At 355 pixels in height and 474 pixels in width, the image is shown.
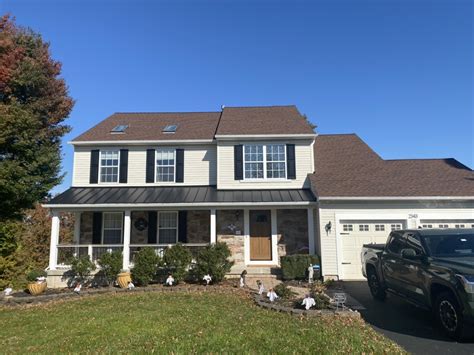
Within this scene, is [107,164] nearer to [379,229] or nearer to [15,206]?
[15,206]

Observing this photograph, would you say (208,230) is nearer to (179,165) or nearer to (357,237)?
(179,165)

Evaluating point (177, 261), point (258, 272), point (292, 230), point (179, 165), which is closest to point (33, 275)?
point (177, 261)

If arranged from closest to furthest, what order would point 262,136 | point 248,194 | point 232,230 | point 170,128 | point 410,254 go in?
point 410,254, point 248,194, point 232,230, point 262,136, point 170,128

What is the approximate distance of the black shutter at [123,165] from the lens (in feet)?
49.4

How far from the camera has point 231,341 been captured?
522 cm

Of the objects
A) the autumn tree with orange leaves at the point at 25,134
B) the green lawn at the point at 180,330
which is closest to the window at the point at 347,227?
the green lawn at the point at 180,330

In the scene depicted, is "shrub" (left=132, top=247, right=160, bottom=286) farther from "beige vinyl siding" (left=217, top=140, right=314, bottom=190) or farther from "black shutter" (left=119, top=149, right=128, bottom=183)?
"black shutter" (left=119, top=149, right=128, bottom=183)

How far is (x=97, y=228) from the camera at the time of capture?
570 inches

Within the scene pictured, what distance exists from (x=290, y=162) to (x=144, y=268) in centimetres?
765

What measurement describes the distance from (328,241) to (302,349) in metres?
7.78

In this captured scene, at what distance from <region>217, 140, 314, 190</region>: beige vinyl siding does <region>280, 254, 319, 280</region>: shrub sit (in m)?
3.49

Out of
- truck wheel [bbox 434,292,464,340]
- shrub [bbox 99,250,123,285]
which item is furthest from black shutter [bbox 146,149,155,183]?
truck wheel [bbox 434,292,464,340]

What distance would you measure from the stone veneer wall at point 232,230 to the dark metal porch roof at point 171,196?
1.03 metres

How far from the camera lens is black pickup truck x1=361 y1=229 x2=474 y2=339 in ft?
17.3
